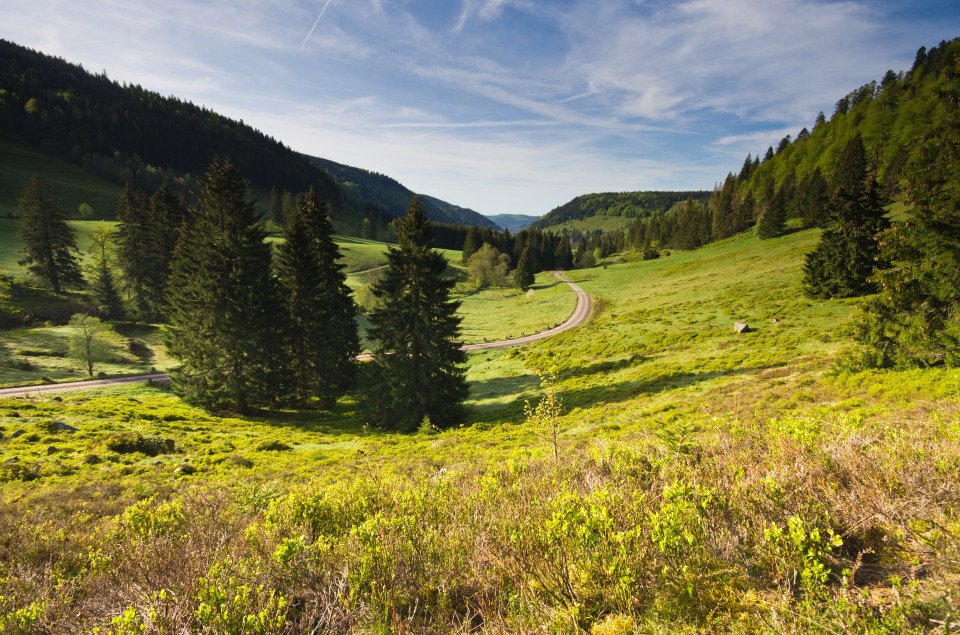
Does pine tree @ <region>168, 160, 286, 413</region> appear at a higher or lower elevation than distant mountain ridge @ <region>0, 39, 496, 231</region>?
lower

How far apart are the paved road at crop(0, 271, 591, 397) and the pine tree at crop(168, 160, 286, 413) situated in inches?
338

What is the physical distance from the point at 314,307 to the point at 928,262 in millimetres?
31204

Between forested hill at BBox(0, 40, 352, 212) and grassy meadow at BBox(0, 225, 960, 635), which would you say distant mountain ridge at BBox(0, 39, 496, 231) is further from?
grassy meadow at BBox(0, 225, 960, 635)

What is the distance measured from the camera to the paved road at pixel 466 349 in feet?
84.9

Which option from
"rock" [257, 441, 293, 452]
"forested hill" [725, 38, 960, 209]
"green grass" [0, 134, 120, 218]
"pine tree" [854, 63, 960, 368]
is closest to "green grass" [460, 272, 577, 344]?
"rock" [257, 441, 293, 452]

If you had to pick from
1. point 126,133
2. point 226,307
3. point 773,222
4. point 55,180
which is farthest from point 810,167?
point 126,133

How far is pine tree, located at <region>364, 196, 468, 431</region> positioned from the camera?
22.0 m

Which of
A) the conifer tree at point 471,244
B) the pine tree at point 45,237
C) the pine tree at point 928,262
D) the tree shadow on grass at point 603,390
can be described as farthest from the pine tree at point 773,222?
the pine tree at point 45,237

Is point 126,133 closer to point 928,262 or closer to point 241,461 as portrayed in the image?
point 241,461

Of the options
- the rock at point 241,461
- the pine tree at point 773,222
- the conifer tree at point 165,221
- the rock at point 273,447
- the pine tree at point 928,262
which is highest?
the pine tree at point 773,222

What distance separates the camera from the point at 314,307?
86.4 feet

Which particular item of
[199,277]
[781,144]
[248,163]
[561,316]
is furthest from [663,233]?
[248,163]

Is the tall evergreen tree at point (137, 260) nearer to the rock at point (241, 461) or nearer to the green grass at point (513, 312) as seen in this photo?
the green grass at point (513, 312)

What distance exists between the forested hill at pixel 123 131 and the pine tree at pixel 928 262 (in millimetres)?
154680
